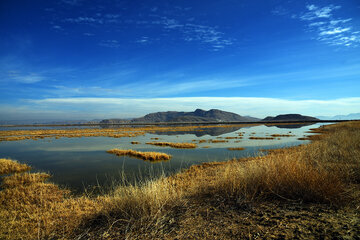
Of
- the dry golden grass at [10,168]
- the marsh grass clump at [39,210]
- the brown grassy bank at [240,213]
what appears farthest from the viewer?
the dry golden grass at [10,168]

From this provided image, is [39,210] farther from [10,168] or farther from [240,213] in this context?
[10,168]

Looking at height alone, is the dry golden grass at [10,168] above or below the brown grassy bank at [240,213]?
below

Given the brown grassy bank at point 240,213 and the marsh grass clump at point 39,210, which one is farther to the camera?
the marsh grass clump at point 39,210

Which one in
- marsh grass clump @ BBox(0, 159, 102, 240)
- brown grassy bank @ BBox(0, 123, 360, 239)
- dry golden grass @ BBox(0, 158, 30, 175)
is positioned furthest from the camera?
dry golden grass @ BBox(0, 158, 30, 175)

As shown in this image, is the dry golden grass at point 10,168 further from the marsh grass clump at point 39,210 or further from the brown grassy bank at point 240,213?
the brown grassy bank at point 240,213

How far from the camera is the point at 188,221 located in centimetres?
450

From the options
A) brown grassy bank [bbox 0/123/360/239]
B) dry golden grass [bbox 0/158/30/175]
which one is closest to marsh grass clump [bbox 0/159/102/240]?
brown grassy bank [bbox 0/123/360/239]

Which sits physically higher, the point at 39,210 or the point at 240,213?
the point at 240,213

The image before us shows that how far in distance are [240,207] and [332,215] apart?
1.93m

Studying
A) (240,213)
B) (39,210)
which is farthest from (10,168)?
(240,213)

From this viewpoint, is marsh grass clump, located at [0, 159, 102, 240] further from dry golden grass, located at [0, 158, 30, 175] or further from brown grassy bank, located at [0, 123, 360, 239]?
dry golden grass, located at [0, 158, 30, 175]

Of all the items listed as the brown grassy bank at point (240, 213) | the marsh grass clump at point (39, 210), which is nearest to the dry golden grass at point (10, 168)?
the marsh grass clump at point (39, 210)

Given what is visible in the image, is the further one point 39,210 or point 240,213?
point 39,210

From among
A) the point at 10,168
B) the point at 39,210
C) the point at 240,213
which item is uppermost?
the point at 240,213
